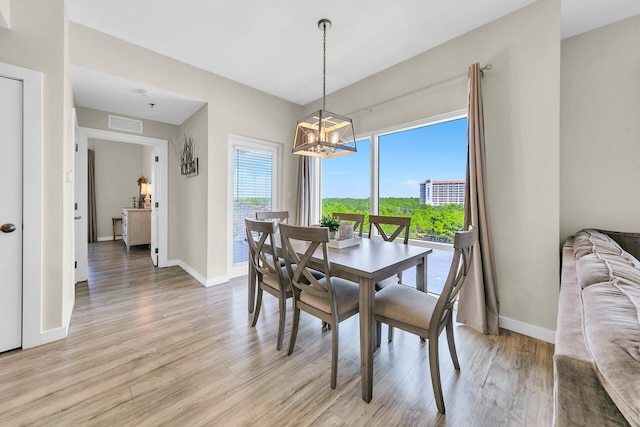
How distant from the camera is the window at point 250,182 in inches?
147

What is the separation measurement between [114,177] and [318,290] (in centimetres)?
747

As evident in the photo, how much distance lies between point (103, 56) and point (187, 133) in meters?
1.47

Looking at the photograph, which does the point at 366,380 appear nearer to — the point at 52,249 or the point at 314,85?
the point at 52,249

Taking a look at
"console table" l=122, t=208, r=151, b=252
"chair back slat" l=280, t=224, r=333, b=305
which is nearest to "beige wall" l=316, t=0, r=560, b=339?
"chair back slat" l=280, t=224, r=333, b=305

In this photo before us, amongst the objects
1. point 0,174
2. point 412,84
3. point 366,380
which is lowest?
point 366,380

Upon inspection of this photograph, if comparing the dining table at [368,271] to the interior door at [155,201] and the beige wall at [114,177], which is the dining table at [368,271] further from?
the beige wall at [114,177]

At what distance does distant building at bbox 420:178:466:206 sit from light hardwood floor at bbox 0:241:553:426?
1313 mm

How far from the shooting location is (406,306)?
61.6 inches

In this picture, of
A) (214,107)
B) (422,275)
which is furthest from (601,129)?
(214,107)

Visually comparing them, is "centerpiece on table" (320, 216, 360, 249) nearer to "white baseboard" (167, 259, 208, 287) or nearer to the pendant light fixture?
the pendant light fixture

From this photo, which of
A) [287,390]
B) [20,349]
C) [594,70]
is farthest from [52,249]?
[594,70]

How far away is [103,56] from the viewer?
100.0 inches

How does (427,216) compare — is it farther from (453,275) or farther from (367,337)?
(367,337)

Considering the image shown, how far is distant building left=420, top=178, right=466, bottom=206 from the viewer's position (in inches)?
103
